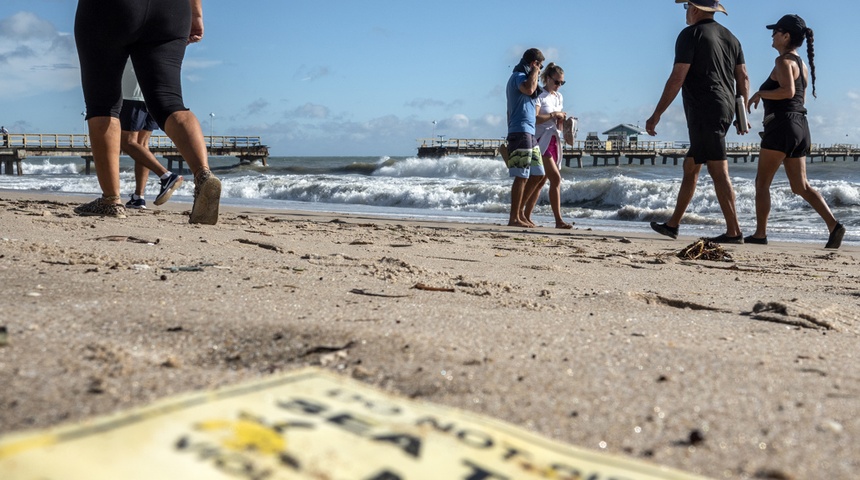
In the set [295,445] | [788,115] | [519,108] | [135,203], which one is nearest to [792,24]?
[788,115]

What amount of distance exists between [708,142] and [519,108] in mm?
1617

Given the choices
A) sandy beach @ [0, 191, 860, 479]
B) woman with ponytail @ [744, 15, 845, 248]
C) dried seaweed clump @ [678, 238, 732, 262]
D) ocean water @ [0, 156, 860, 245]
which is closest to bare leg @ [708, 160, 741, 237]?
woman with ponytail @ [744, 15, 845, 248]

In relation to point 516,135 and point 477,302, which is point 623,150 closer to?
point 516,135

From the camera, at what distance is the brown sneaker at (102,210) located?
4.00 meters

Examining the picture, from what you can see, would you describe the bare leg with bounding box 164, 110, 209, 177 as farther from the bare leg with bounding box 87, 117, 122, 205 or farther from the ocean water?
the ocean water

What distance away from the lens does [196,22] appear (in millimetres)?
3787

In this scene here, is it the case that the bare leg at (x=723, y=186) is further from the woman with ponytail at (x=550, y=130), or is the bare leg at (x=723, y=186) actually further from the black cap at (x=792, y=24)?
the woman with ponytail at (x=550, y=130)

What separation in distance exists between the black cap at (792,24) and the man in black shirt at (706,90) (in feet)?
1.10

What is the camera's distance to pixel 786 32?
17.3 ft

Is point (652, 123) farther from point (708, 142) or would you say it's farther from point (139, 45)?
point (139, 45)

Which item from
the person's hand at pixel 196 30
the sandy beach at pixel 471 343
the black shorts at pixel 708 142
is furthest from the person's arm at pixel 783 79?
the person's hand at pixel 196 30

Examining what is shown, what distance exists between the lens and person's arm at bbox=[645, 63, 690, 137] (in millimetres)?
5078

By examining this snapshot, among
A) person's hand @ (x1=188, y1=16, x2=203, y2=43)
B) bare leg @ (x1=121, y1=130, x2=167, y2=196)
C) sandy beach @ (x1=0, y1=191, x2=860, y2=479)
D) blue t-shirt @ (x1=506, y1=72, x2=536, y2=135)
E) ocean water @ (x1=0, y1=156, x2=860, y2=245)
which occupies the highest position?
person's hand @ (x1=188, y1=16, x2=203, y2=43)

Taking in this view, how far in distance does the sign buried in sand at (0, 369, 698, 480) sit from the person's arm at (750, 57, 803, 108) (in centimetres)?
472
